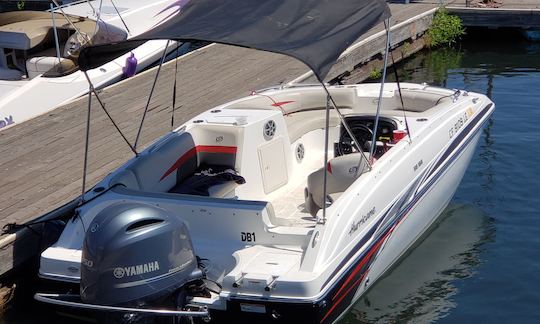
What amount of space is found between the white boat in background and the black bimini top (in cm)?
403

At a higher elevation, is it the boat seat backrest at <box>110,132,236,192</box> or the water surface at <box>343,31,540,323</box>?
the boat seat backrest at <box>110,132,236,192</box>

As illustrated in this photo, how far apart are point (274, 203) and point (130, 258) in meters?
2.60

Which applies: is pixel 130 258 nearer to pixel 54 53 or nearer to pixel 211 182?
pixel 211 182

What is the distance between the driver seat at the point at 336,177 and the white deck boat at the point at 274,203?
1cm

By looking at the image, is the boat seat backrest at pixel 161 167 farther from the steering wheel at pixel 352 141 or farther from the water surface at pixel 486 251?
the water surface at pixel 486 251

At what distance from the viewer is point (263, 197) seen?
6.86 meters

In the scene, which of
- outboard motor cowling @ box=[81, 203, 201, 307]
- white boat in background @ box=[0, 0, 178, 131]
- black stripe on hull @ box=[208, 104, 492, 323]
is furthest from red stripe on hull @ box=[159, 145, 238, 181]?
white boat in background @ box=[0, 0, 178, 131]

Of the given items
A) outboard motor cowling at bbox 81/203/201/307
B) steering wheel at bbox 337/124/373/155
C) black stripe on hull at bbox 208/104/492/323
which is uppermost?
outboard motor cowling at bbox 81/203/201/307

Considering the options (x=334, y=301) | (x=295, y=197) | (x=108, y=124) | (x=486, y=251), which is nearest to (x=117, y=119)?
(x=108, y=124)

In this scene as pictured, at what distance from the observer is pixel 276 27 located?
5.26 meters

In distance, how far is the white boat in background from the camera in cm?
989

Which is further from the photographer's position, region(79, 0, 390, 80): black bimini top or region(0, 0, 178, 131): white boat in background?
region(0, 0, 178, 131): white boat in background

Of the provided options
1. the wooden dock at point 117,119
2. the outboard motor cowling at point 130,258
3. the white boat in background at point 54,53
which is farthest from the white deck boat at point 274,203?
the white boat in background at point 54,53

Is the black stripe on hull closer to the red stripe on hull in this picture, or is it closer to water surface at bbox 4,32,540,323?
water surface at bbox 4,32,540,323
